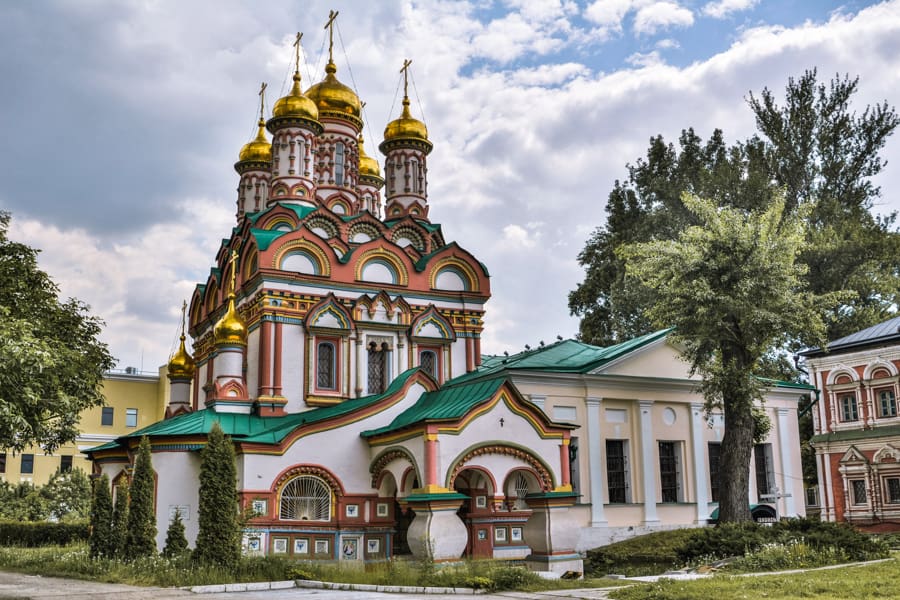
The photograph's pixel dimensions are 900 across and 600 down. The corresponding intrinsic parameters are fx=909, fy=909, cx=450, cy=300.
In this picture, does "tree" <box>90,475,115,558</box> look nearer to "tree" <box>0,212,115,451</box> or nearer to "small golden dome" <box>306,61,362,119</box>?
"tree" <box>0,212,115,451</box>

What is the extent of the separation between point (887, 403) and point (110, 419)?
3494 centimetres

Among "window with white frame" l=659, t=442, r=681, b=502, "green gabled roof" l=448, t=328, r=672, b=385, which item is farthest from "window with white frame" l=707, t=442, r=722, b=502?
"green gabled roof" l=448, t=328, r=672, b=385

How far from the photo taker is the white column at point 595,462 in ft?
66.1

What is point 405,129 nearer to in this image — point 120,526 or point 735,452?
point 735,452

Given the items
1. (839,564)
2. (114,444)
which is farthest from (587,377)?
(114,444)

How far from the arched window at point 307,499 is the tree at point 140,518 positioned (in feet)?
9.63

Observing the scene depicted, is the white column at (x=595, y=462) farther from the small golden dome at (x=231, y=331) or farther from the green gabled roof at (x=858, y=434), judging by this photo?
the green gabled roof at (x=858, y=434)

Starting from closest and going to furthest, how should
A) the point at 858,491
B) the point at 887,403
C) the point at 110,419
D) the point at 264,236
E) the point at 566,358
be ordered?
the point at 264,236
the point at 566,358
the point at 887,403
the point at 858,491
the point at 110,419

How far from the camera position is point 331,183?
24.7m

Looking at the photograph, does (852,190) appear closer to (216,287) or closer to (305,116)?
(305,116)

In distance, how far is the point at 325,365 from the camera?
827 inches

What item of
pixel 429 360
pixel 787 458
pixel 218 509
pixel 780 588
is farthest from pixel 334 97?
pixel 780 588

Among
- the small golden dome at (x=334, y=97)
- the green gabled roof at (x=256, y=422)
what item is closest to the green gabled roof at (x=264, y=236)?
the green gabled roof at (x=256, y=422)

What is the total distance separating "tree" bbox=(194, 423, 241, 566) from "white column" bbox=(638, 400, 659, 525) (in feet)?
33.8
